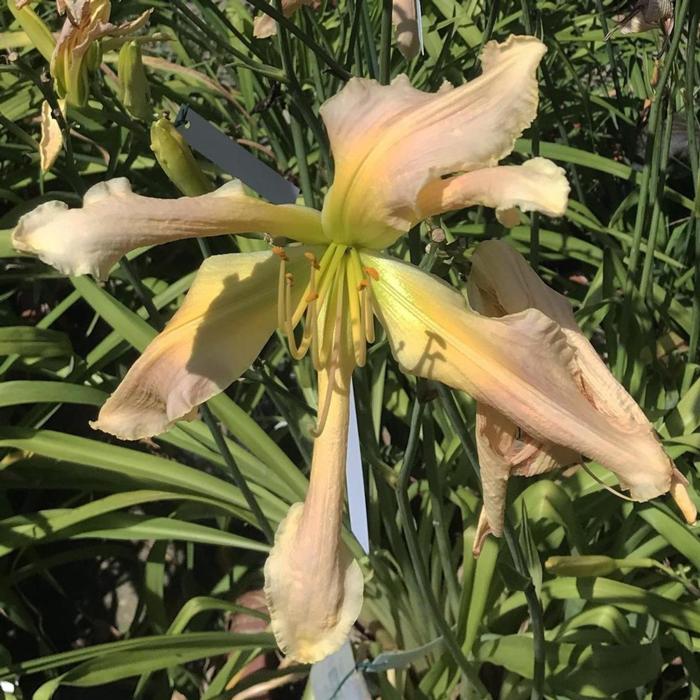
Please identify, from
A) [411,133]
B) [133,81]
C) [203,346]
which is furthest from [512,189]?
[133,81]

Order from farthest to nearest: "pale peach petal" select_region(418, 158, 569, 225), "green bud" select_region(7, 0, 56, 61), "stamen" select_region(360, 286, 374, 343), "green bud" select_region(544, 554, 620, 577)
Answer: "green bud" select_region(7, 0, 56, 61)
"green bud" select_region(544, 554, 620, 577)
"stamen" select_region(360, 286, 374, 343)
"pale peach petal" select_region(418, 158, 569, 225)

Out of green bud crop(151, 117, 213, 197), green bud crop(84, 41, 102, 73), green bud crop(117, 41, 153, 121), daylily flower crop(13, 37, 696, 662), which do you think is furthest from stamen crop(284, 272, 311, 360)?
green bud crop(84, 41, 102, 73)

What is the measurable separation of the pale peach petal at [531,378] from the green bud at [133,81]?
0.99 ft

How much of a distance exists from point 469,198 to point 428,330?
0.33ft

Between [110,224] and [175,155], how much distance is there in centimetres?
10

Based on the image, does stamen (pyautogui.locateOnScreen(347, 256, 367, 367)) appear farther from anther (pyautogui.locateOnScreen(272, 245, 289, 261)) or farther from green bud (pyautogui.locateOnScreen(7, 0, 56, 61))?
green bud (pyautogui.locateOnScreen(7, 0, 56, 61))

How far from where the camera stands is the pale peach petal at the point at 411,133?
465 millimetres

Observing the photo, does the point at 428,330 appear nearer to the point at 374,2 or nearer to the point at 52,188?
the point at 374,2

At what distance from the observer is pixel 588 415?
1.53 feet

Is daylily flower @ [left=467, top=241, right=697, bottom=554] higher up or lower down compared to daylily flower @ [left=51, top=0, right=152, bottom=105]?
lower down

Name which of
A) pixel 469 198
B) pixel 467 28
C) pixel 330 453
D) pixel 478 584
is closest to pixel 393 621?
pixel 478 584

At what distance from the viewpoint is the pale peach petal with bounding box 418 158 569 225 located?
43 cm

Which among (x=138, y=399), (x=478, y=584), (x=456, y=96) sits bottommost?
(x=478, y=584)

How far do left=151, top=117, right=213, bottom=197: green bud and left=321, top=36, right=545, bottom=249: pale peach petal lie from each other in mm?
110
